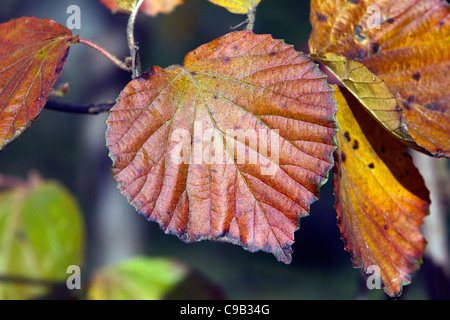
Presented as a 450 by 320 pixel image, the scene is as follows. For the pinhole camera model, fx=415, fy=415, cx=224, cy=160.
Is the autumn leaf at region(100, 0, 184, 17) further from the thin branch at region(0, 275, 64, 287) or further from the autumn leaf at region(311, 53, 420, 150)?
the thin branch at region(0, 275, 64, 287)

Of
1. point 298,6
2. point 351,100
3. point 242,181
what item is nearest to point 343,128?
point 351,100

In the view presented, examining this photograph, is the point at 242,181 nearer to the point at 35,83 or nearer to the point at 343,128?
the point at 343,128

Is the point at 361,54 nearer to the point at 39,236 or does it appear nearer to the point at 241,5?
the point at 241,5

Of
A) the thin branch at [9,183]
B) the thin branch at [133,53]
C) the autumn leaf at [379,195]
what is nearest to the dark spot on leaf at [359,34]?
the autumn leaf at [379,195]

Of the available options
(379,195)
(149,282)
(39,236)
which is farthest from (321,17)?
(39,236)

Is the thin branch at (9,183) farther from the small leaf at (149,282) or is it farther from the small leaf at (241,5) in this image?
the small leaf at (241,5)
